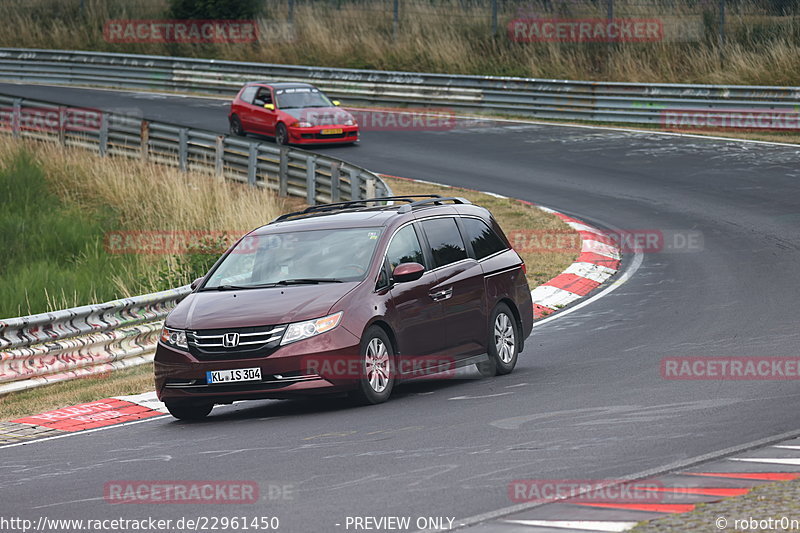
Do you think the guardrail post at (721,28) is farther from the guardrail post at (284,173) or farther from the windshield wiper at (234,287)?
the windshield wiper at (234,287)

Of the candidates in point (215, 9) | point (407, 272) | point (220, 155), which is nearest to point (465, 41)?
point (215, 9)

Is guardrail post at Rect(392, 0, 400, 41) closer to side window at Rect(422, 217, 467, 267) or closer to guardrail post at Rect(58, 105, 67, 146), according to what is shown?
guardrail post at Rect(58, 105, 67, 146)

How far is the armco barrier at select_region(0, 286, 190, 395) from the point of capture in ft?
44.5

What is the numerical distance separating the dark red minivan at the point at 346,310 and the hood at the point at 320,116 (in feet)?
63.2

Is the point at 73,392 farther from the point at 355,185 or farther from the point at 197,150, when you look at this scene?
the point at 197,150

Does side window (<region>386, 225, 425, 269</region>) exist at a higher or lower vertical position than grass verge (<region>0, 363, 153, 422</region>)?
higher

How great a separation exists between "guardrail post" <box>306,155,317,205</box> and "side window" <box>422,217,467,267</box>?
1225 cm

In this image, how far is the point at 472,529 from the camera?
662 centimetres

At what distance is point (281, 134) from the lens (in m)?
32.7

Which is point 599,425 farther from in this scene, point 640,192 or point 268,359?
point 640,192

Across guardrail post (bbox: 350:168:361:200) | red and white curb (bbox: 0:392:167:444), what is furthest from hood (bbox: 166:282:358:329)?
guardrail post (bbox: 350:168:361:200)

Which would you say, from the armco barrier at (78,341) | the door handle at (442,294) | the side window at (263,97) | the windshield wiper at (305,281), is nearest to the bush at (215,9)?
the side window at (263,97)

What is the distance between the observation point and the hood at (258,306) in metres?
10.6

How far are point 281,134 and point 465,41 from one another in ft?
37.0
